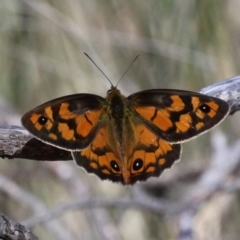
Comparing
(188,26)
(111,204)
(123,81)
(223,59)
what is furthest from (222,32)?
(111,204)

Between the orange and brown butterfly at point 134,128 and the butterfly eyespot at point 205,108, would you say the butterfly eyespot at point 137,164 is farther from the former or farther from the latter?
the butterfly eyespot at point 205,108

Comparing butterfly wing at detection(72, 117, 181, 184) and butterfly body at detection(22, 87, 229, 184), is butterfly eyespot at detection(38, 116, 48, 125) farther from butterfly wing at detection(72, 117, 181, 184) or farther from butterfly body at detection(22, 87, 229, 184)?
butterfly wing at detection(72, 117, 181, 184)

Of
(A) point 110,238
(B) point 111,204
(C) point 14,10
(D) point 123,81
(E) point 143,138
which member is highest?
(C) point 14,10

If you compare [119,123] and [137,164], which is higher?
[119,123]

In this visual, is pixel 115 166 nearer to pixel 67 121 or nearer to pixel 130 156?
pixel 130 156

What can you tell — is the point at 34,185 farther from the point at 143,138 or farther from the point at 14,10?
the point at 143,138

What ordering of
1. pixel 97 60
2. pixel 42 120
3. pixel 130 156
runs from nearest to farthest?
1. pixel 42 120
2. pixel 130 156
3. pixel 97 60

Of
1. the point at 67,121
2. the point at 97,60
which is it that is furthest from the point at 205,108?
the point at 97,60
